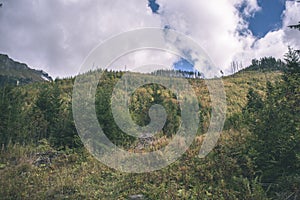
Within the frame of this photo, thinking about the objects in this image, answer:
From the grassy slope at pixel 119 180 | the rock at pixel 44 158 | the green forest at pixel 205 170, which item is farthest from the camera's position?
the rock at pixel 44 158

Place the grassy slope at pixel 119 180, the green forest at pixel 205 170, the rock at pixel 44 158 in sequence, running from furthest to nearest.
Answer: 1. the rock at pixel 44 158
2. the grassy slope at pixel 119 180
3. the green forest at pixel 205 170

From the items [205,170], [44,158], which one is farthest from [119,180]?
[44,158]

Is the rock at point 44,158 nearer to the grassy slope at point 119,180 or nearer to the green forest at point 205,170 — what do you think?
the green forest at point 205,170

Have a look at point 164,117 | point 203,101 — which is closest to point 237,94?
point 203,101

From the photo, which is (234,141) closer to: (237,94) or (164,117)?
(164,117)

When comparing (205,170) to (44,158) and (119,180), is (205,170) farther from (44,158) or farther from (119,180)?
(44,158)

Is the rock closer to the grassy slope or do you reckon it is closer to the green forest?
the green forest

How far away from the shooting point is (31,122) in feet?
65.0

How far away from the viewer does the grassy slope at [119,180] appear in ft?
25.6

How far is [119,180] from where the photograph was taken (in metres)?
10.2

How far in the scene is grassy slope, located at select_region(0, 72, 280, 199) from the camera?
307 inches

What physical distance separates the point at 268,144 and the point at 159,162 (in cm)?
461

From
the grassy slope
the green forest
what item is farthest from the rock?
the grassy slope

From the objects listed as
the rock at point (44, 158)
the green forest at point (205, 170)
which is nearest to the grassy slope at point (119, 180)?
the green forest at point (205, 170)
